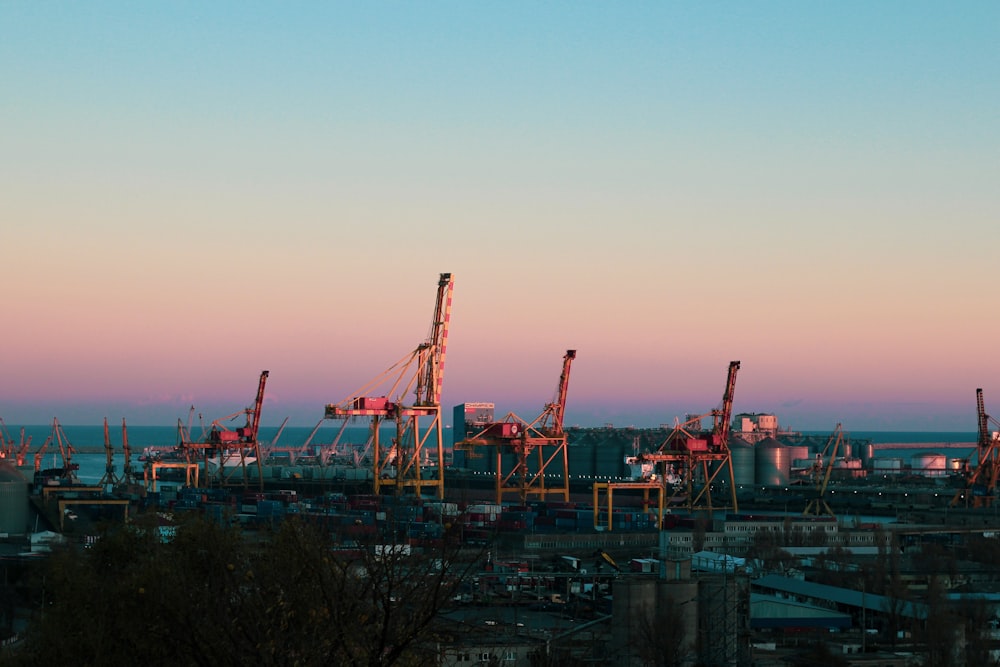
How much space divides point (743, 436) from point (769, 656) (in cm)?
7796

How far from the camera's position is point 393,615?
8.00 meters

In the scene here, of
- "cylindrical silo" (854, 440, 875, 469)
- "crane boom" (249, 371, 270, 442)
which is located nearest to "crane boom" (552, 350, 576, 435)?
"crane boom" (249, 371, 270, 442)

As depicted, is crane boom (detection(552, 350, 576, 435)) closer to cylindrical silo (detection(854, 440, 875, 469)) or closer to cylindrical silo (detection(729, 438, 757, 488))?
cylindrical silo (detection(729, 438, 757, 488))

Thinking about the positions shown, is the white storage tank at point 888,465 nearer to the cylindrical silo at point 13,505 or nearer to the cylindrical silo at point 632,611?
the cylindrical silo at point 13,505

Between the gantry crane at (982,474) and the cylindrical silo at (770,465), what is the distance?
58.2 feet

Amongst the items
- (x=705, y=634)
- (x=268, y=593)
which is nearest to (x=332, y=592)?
(x=268, y=593)

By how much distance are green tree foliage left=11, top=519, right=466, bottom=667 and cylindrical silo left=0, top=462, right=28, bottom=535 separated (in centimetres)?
3735

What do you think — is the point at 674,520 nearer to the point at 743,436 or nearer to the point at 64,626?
the point at 64,626

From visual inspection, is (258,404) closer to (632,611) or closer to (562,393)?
(562,393)

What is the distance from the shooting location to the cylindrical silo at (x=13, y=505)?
2050 inches

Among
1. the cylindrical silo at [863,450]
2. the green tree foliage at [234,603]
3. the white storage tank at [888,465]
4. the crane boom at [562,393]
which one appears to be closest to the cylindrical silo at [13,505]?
the crane boom at [562,393]

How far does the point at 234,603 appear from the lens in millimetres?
9383

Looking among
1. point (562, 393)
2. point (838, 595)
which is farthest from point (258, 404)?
point (838, 595)

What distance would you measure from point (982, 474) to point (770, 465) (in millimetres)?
18710
